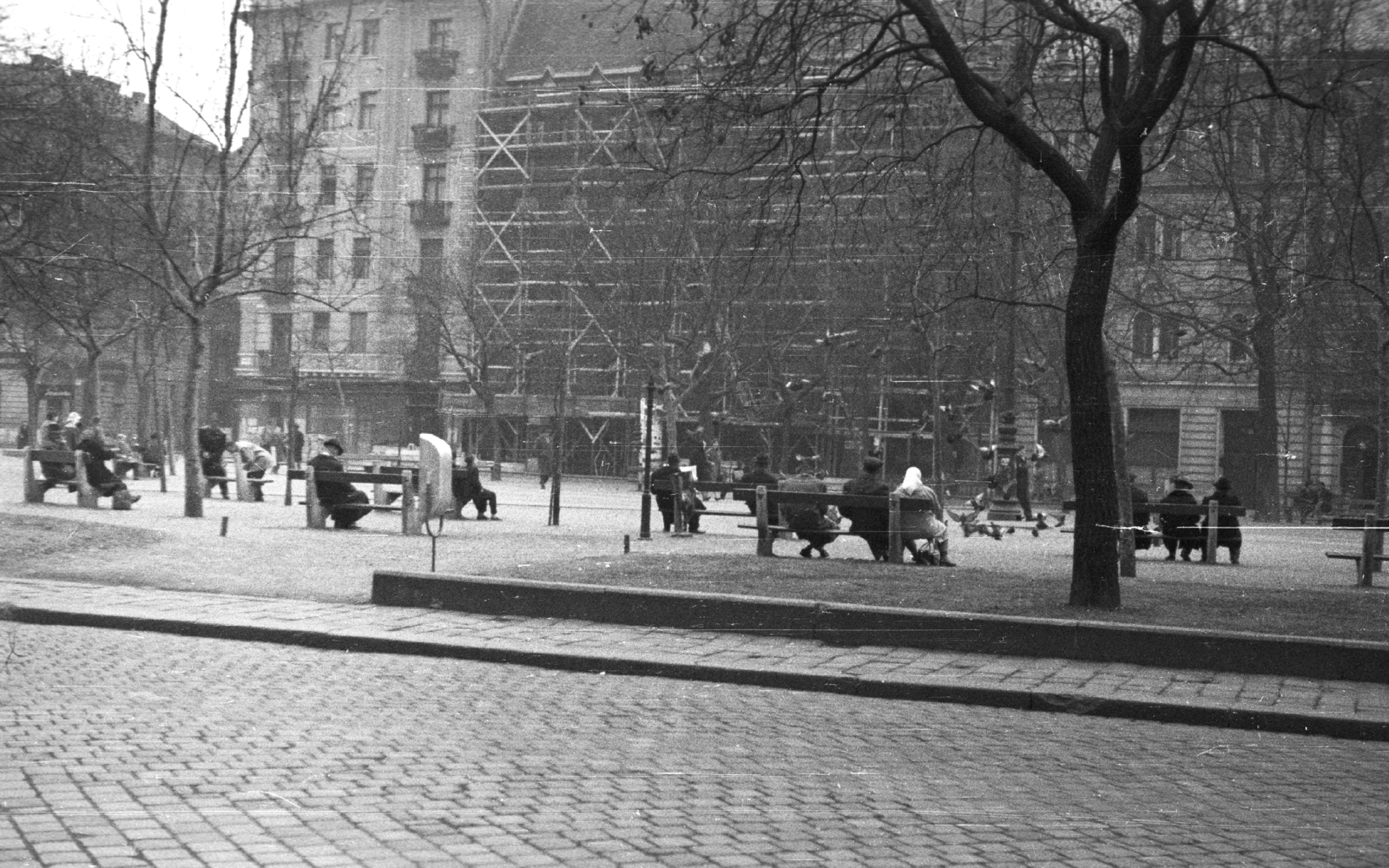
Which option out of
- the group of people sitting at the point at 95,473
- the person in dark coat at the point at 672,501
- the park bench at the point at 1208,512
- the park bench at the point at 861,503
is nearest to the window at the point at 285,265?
the group of people sitting at the point at 95,473

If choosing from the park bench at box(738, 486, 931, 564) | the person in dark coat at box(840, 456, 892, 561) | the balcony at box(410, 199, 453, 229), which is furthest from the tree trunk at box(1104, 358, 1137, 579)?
the balcony at box(410, 199, 453, 229)

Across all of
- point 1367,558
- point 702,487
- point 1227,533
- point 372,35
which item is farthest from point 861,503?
point 372,35

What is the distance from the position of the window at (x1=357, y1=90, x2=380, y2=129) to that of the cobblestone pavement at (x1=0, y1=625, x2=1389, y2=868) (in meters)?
30.4

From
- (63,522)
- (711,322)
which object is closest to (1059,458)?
(711,322)

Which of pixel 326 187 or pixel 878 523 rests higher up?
pixel 326 187

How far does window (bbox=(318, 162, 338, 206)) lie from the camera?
29266mm

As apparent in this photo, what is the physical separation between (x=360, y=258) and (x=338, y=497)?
12.8m

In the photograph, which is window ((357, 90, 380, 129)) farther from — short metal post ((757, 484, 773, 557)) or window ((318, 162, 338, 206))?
short metal post ((757, 484, 773, 557))

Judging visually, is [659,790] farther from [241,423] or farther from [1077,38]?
[241,423]

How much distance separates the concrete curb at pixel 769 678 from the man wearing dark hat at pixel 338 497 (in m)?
10.7

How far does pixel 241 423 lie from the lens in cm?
4934

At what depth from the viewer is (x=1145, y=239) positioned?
31281 millimetres

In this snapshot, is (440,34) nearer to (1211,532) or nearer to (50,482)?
(50,482)

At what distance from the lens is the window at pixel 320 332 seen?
4081 cm
